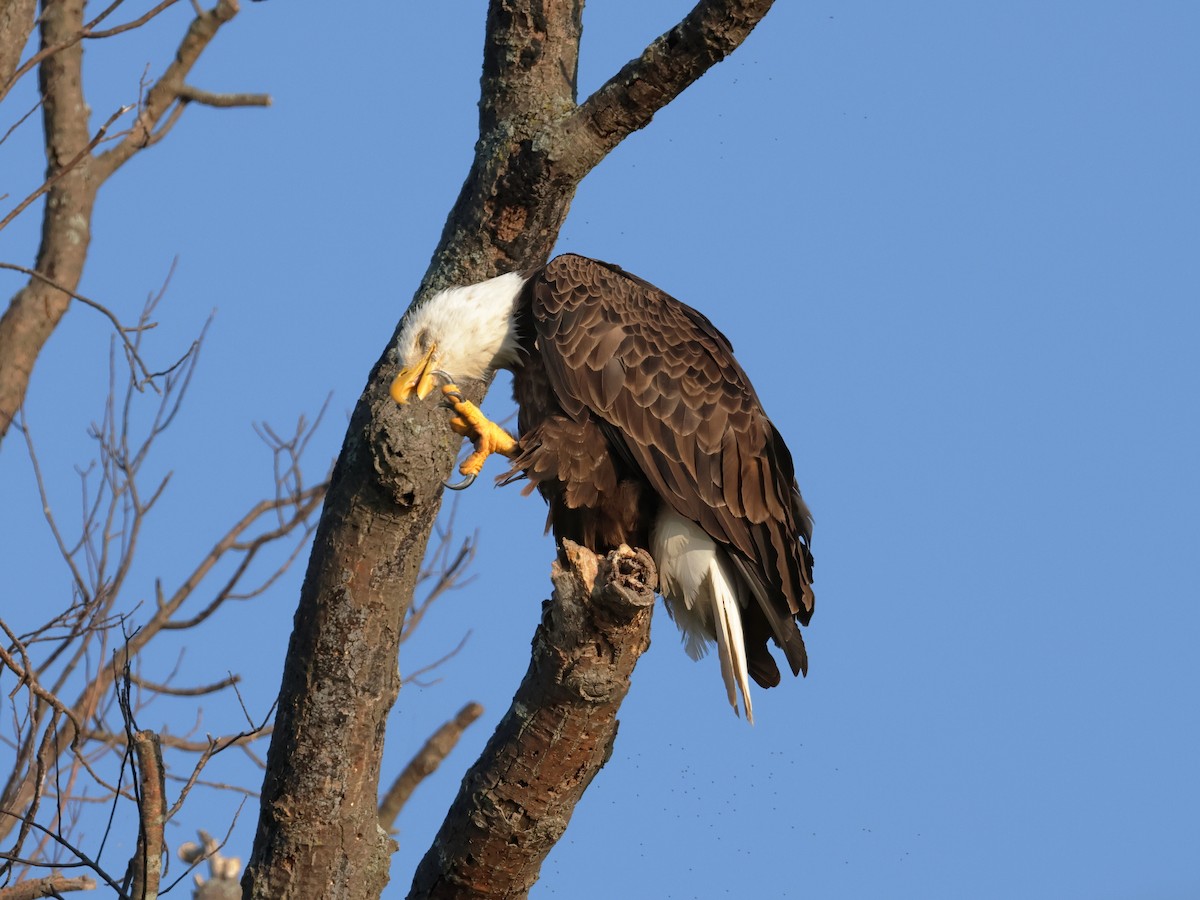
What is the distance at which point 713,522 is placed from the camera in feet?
15.8

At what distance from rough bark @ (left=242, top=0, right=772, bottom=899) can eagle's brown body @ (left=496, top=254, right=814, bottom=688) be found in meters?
0.31

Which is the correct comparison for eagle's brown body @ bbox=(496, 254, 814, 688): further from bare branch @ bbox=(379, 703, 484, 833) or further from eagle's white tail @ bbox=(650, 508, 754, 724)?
bare branch @ bbox=(379, 703, 484, 833)

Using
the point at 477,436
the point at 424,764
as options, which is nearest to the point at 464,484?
the point at 477,436

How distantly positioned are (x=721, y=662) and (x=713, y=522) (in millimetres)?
476

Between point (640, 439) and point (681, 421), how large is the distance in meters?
0.19

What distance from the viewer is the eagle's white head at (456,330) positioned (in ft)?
15.6

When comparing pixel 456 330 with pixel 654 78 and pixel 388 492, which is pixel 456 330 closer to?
pixel 388 492

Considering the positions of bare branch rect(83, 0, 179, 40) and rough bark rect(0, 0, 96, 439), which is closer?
bare branch rect(83, 0, 179, 40)

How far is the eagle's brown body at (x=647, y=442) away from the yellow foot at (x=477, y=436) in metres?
0.06

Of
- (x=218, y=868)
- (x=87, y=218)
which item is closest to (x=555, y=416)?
(x=218, y=868)

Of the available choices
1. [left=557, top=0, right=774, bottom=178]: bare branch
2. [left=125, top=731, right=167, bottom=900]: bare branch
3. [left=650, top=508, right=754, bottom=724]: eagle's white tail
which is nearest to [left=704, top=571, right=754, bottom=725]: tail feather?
[left=650, top=508, right=754, bottom=724]: eagle's white tail

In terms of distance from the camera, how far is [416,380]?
4.65m

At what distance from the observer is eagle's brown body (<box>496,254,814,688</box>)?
4.72m

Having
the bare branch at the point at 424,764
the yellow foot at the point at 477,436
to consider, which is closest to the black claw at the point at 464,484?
the yellow foot at the point at 477,436
